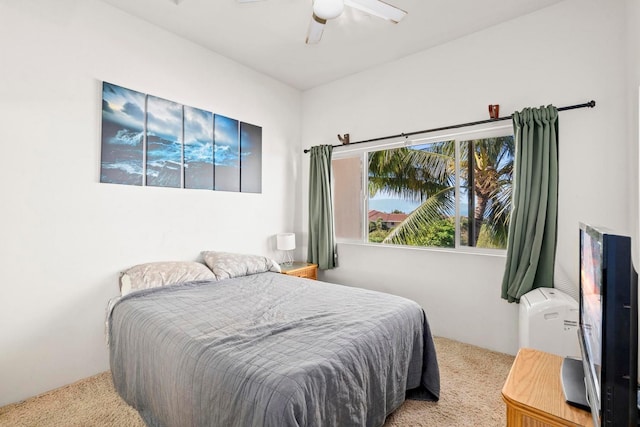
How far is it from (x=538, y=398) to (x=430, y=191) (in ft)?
7.72

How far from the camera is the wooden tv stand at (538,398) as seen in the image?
39.0 inches

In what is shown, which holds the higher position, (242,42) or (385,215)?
(242,42)

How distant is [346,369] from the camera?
144 cm

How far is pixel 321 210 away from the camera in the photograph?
3.82 meters

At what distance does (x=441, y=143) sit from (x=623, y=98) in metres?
1.32

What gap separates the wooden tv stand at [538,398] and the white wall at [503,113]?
1.50m

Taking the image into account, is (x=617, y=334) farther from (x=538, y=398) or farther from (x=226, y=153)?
(x=226, y=153)

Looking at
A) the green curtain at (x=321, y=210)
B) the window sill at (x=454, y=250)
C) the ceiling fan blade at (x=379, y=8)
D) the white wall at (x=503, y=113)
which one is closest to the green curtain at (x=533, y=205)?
the white wall at (x=503, y=113)

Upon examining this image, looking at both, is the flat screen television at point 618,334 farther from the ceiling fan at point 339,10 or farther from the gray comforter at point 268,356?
the ceiling fan at point 339,10

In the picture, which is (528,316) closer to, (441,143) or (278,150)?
(441,143)

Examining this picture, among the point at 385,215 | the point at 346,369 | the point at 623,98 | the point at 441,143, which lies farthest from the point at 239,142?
the point at 623,98

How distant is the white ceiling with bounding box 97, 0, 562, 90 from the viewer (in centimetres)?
251

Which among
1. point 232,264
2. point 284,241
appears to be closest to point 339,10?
point 232,264

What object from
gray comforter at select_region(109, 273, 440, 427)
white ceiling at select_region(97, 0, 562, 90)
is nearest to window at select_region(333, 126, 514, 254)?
white ceiling at select_region(97, 0, 562, 90)
